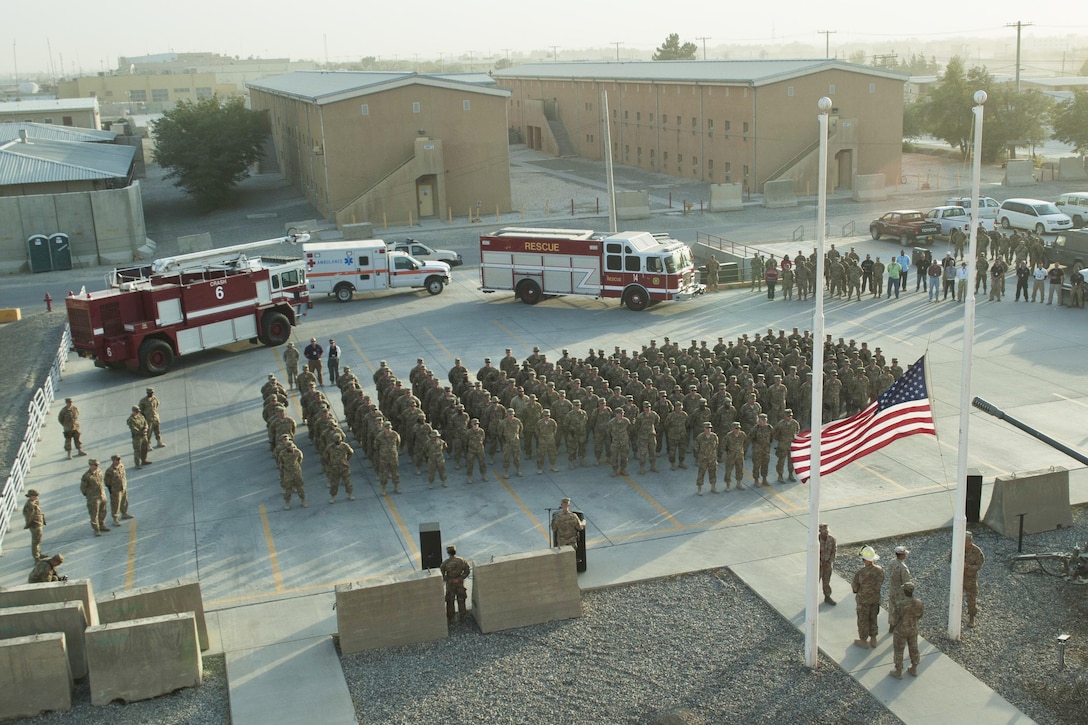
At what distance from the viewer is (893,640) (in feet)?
41.1

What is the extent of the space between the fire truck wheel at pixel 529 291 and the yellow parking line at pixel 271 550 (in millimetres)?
16243

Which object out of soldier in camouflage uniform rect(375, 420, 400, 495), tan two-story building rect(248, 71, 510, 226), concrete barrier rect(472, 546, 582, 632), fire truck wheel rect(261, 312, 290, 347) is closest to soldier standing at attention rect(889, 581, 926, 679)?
concrete barrier rect(472, 546, 582, 632)

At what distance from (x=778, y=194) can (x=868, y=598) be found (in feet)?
130

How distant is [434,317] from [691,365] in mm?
11443

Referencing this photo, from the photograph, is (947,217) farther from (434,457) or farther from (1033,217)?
(434,457)

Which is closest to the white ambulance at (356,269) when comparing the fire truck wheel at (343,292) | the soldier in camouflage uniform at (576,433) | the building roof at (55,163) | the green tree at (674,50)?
the fire truck wheel at (343,292)

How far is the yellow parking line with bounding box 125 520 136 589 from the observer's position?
606 inches

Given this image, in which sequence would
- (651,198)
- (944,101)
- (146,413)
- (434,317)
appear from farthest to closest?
(944,101), (651,198), (434,317), (146,413)

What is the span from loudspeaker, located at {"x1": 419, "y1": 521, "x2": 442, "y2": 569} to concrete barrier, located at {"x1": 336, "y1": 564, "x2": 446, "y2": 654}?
1.07 metres

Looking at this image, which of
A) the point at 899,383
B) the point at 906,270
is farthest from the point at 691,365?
the point at 906,270

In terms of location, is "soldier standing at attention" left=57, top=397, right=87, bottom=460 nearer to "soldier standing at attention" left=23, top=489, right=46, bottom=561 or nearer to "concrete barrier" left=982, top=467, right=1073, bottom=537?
"soldier standing at attention" left=23, top=489, right=46, bottom=561

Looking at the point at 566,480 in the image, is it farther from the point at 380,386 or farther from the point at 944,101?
the point at 944,101

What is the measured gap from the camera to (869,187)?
168ft

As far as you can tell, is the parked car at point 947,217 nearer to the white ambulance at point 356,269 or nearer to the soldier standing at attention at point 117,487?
the white ambulance at point 356,269
